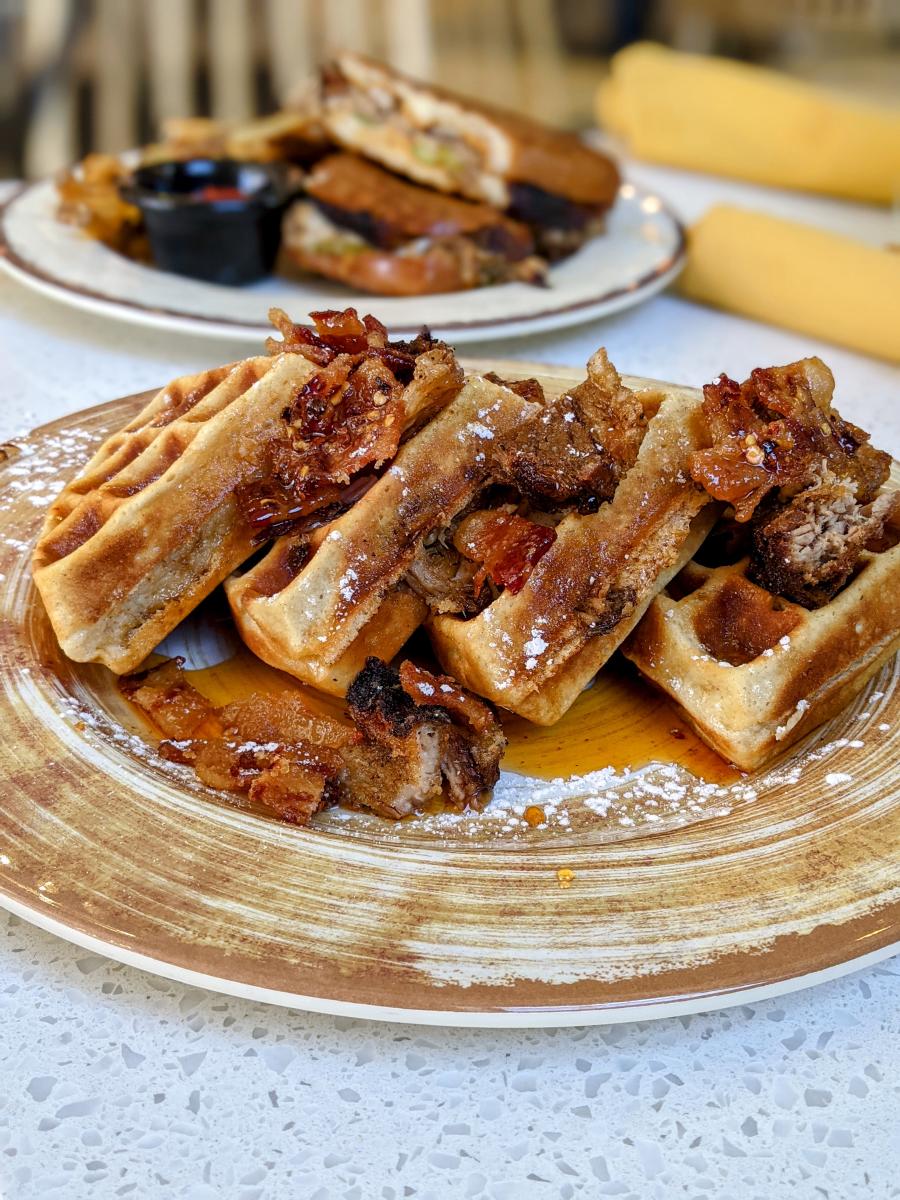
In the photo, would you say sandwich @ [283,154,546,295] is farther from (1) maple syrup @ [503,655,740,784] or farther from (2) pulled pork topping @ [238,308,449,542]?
(1) maple syrup @ [503,655,740,784]

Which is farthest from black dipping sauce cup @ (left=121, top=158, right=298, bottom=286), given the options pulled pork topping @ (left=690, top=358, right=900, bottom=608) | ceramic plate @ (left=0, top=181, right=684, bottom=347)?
pulled pork topping @ (left=690, top=358, right=900, bottom=608)

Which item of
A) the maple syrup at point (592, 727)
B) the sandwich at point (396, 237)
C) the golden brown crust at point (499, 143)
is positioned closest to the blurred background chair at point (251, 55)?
→ the golden brown crust at point (499, 143)

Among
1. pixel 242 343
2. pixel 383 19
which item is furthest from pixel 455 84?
pixel 242 343

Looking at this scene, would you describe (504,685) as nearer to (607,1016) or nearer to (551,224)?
(607,1016)

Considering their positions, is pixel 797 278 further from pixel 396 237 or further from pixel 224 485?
pixel 224 485

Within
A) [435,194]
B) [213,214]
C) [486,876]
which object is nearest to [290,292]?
[213,214]

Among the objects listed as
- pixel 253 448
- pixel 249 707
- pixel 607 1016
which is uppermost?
pixel 253 448
